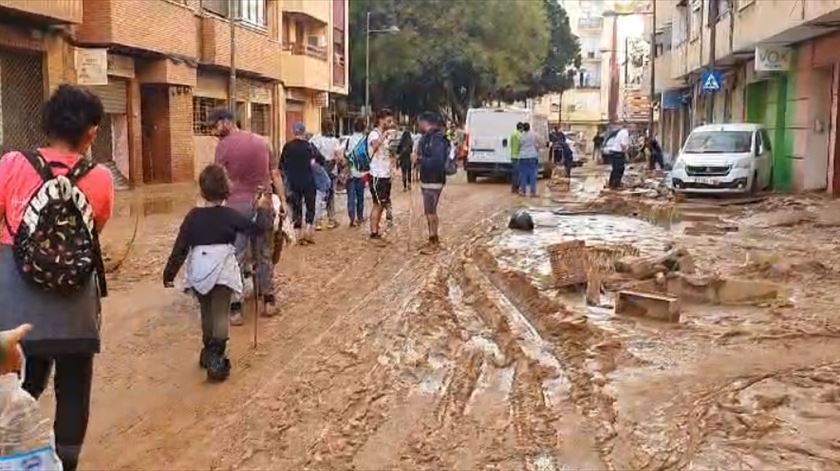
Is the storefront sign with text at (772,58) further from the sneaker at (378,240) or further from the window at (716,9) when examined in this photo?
the sneaker at (378,240)

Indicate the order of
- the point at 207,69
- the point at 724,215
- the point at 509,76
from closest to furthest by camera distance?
1. the point at 724,215
2. the point at 207,69
3. the point at 509,76

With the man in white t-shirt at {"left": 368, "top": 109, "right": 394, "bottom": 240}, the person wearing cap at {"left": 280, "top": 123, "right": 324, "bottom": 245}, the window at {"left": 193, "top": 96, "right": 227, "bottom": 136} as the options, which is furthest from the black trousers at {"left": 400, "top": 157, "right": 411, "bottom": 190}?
the person wearing cap at {"left": 280, "top": 123, "right": 324, "bottom": 245}

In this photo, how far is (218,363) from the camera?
6.57m

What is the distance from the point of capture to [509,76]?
56.3 meters

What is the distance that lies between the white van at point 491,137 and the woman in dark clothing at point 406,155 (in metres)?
4.68

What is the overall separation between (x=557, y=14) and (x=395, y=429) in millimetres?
66403

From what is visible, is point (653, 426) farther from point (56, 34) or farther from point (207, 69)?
point (207, 69)

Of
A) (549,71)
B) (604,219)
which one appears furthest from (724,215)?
(549,71)

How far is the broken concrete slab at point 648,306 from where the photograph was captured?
8.48 metres

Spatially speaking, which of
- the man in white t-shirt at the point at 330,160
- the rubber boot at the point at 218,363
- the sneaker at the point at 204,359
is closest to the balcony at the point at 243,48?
the man in white t-shirt at the point at 330,160

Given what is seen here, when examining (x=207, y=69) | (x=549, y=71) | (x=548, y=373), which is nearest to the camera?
(x=548, y=373)

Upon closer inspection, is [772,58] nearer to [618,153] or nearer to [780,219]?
[618,153]

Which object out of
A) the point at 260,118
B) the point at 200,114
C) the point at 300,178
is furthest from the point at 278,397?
the point at 260,118

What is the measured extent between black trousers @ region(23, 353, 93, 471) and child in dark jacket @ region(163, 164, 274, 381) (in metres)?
2.24
